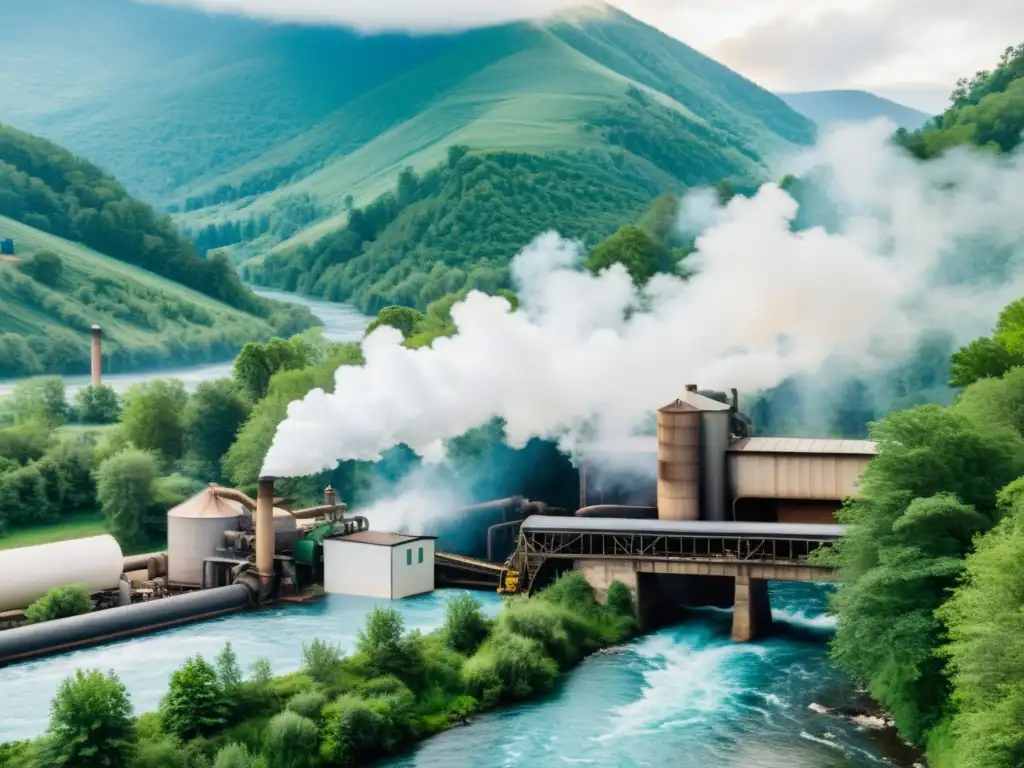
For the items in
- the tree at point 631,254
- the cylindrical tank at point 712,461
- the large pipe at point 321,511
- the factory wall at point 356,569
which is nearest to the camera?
the factory wall at point 356,569

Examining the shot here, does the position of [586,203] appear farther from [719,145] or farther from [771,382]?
[771,382]

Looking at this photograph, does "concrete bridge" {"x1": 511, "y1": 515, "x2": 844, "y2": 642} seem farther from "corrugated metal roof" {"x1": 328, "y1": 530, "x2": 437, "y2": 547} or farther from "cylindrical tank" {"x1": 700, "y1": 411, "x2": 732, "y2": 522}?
"corrugated metal roof" {"x1": 328, "y1": 530, "x2": 437, "y2": 547}

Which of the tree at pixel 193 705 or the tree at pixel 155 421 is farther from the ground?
the tree at pixel 155 421

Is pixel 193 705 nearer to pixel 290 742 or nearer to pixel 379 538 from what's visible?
pixel 290 742

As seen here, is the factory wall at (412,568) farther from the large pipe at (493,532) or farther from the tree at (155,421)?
the tree at (155,421)

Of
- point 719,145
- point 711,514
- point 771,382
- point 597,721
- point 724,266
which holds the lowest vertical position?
point 597,721

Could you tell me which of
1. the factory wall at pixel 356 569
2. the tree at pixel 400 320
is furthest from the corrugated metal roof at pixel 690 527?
the tree at pixel 400 320

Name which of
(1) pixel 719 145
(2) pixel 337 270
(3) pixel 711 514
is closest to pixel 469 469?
(3) pixel 711 514

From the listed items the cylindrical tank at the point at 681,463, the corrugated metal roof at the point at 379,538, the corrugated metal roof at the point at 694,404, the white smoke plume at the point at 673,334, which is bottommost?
the corrugated metal roof at the point at 379,538
